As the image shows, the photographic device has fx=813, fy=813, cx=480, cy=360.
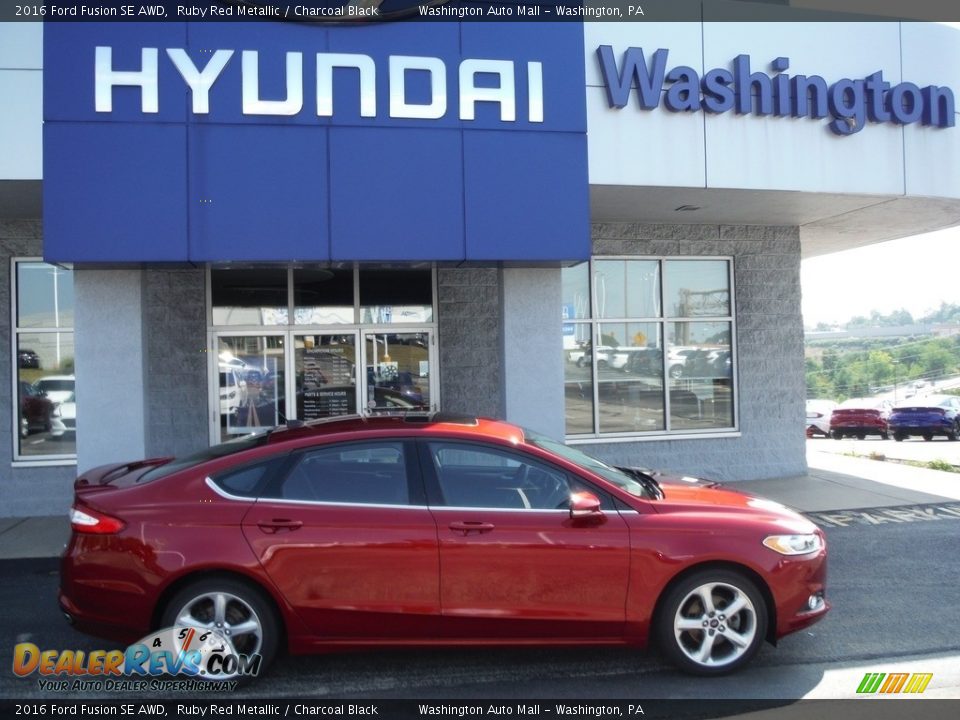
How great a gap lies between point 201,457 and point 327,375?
18.0ft

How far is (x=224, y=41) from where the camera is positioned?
7.55 meters

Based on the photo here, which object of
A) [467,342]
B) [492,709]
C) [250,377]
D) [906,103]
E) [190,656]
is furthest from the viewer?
[467,342]

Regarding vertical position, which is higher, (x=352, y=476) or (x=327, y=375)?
(x=327, y=375)

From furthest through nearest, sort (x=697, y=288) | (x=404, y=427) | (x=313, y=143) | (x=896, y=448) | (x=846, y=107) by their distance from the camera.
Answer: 1. (x=896, y=448)
2. (x=697, y=288)
3. (x=846, y=107)
4. (x=313, y=143)
5. (x=404, y=427)

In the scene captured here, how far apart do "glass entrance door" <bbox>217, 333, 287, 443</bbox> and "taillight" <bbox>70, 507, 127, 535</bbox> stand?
18.9 ft

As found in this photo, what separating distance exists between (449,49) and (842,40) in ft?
15.8

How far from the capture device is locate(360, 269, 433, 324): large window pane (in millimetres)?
10492

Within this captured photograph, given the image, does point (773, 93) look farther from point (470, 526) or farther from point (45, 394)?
point (45, 394)

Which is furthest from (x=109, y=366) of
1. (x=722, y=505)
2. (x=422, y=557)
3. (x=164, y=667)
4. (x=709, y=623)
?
(x=709, y=623)

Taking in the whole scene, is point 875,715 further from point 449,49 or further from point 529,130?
point 449,49

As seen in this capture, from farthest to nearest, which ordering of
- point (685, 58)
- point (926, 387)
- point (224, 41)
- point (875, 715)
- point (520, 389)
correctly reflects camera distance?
point (926, 387) < point (685, 58) < point (520, 389) < point (224, 41) < point (875, 715)

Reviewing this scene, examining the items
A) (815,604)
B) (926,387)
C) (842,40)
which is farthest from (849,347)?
(815,604)

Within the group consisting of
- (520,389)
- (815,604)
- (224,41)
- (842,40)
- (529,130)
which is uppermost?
(842,40)

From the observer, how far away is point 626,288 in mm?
11281
